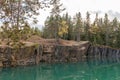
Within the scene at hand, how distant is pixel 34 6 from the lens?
21.4ft

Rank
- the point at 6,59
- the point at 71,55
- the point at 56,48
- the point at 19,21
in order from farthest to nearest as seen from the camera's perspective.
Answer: the point at 71,55 → the point at 56,48 → the point at 6,59 → the point at 19,21

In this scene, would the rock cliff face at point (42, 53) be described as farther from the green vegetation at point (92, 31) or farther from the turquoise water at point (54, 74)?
the green vegetation at point (92, 31)

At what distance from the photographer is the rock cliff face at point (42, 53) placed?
138 ft

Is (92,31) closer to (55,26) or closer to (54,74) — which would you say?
(55,26)

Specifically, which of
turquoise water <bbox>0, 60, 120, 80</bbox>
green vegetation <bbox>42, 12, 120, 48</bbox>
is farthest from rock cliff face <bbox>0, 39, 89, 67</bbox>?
green vegetation <bbox>42, 12, 120, 48</bbox>

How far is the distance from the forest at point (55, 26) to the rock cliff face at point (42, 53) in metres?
6.67

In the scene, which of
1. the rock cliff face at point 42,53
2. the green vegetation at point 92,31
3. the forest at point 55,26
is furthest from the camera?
the green vegetation at point 92,31

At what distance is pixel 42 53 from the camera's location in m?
50.1

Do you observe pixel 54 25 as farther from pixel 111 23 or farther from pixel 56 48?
pixel 111 23

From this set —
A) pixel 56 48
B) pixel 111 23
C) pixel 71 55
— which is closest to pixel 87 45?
pixel 71 55

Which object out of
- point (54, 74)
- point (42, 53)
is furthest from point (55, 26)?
point (54, 74)

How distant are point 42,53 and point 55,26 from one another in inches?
740

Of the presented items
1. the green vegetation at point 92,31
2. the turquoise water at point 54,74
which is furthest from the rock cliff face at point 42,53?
the green vegetation at point 92,31

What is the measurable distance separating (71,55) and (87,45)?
834cm
